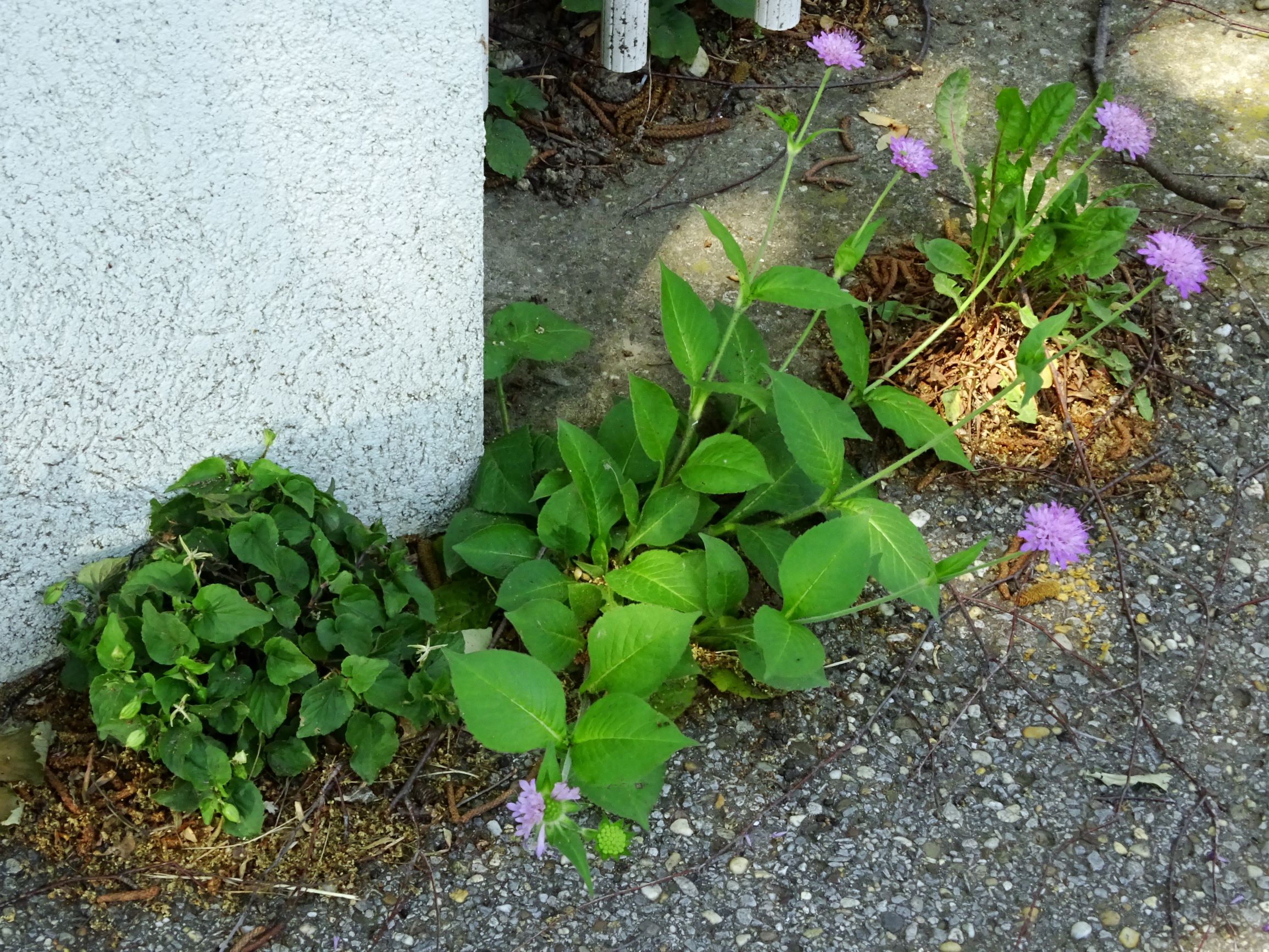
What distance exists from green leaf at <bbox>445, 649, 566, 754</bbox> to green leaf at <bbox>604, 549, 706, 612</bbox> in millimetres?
356

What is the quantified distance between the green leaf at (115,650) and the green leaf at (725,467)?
1.05 m

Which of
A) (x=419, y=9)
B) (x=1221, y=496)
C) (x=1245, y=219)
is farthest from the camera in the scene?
(x=1245, y=219)

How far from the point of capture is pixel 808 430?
221 cm

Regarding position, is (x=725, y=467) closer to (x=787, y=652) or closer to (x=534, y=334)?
(x=787, y=652)

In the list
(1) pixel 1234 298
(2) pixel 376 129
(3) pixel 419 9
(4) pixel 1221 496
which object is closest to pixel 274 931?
(2) pixel 376 129

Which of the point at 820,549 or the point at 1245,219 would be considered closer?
the point at 820,549

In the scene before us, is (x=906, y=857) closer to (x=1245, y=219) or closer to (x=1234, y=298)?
(x=1234, y=298)

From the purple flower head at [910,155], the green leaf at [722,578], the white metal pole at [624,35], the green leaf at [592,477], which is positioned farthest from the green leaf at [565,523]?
the white metal pole at [624,35]

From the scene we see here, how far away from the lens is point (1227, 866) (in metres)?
2.14

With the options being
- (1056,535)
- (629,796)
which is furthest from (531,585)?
(1056,535)

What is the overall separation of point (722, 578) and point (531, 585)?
38 centimetres

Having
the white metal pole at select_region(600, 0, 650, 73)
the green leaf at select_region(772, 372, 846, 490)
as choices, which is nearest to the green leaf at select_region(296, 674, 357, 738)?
the green leaf at select_region(772, 372, 846, 490)

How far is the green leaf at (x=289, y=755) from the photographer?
6.81 feet

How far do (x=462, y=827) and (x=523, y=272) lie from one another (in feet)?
4.95
